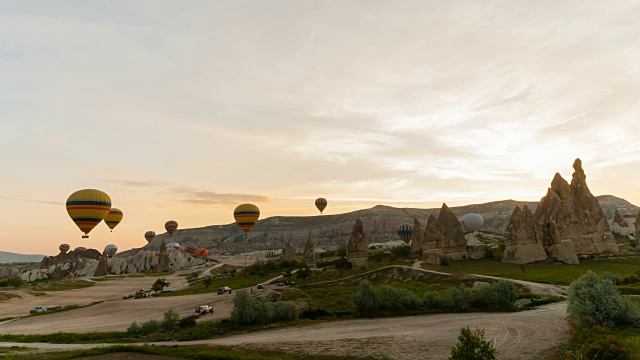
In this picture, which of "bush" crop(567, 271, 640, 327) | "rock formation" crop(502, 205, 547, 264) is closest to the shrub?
"bush" crop(567, 271, 640, 327)

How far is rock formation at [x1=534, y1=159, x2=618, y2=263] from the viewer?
7644 centimetres

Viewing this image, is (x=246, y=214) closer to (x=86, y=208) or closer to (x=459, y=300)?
(x=86, y=208)

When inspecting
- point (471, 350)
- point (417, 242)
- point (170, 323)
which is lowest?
point (170, 323)

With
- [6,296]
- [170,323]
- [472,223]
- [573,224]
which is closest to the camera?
[170,323]

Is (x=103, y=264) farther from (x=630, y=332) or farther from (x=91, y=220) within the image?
(x=630, y=332)

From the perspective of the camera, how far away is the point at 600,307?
29.2 m

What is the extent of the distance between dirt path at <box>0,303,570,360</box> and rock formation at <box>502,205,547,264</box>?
36.5 metres

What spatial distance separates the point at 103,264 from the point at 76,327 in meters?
119

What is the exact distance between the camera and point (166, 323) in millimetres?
43094

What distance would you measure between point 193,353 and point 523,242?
68510mm

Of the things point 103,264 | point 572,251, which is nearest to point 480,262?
point 572,251

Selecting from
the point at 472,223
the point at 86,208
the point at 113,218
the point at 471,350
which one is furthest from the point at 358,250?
the point at 113,218

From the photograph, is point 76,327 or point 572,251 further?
point 572,251

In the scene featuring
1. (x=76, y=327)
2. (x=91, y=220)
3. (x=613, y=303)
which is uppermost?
(x=91, y=220)
